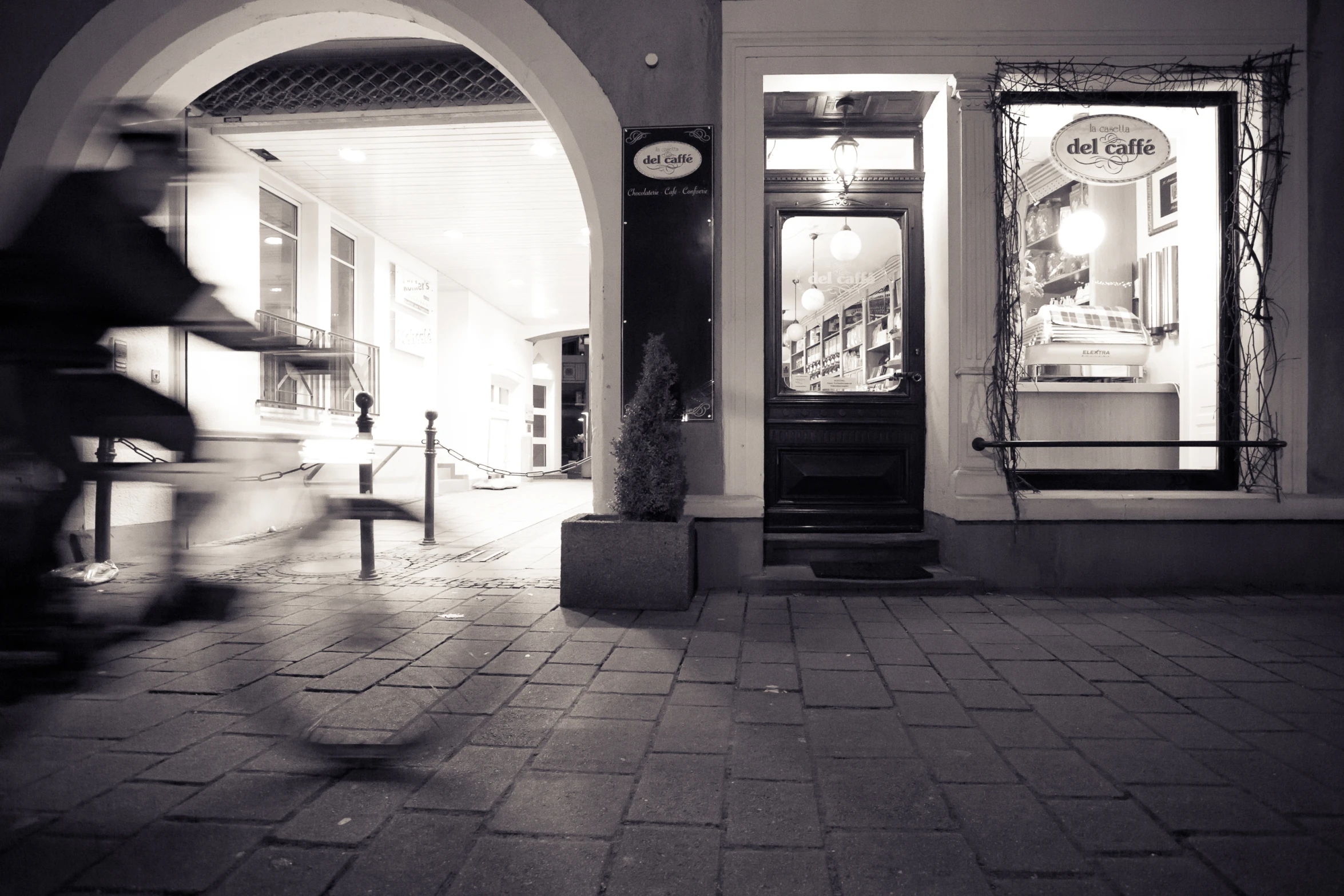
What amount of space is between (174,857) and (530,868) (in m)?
0.84

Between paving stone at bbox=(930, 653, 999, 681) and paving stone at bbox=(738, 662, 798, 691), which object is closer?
paving stone at bbox=(738, 662, 798, 691)

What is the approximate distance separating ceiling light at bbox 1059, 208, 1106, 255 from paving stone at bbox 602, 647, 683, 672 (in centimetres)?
514

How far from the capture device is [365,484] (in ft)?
7.18

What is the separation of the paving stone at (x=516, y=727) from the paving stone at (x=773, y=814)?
2.36 feet

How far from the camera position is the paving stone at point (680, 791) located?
191cm

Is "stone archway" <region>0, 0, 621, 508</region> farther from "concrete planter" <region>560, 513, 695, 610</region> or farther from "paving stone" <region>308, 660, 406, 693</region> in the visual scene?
"paving stone" <region>308, 660, 406, 693</region>

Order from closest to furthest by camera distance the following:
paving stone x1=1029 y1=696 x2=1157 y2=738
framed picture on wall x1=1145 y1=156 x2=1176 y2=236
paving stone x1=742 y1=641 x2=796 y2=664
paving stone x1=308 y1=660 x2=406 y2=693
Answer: paving stone x1=1029 y1=696 x2=1157 y2=738 → paving stone x1=308 y1=660 x2=406 y2=693 → paving stone x1=742 y1=641 x2=796 y2=664 → framed picture on wall x1=1145 y1=156 x2=1176 y2=236

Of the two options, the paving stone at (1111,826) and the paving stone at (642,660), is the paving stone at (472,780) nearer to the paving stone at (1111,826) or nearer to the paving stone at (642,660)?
the paving stone at (642,660)

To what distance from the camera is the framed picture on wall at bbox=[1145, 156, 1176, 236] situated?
19.6 ft

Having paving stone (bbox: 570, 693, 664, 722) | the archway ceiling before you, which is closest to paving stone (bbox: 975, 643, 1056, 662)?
paving stone (bbox: 570, 693, 664, 722)

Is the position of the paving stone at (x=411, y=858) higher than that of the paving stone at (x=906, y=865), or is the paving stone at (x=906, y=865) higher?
the paving stone at (x=411, y=858)

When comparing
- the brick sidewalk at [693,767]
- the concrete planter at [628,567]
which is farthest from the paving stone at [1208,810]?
the concrete planter at [628,567]

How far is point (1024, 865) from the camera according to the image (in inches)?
66.7

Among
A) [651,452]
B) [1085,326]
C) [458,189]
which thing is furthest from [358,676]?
[458,189]
